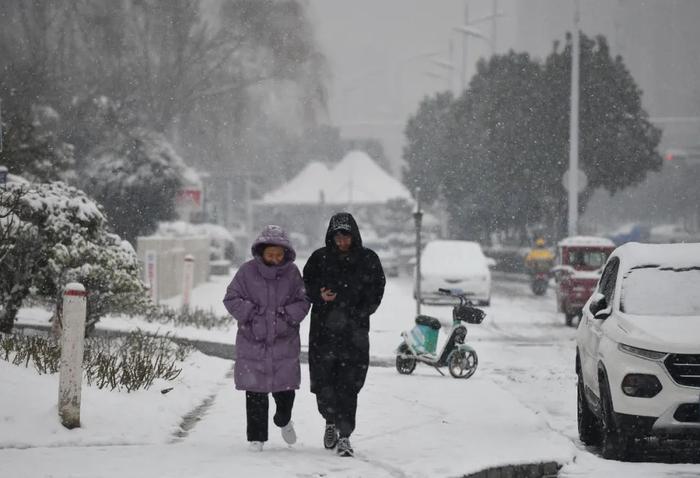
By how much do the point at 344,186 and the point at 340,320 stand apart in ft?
267

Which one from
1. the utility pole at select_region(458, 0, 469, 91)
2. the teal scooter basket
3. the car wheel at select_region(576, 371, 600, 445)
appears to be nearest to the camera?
the car wheel at select_region(576, 371, 600, 445)

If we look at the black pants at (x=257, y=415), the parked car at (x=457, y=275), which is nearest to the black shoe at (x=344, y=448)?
the black pants at (x=257, y=415)

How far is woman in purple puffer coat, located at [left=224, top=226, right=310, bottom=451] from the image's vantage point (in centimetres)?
816

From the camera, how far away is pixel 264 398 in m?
8.38

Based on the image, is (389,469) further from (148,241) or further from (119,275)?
(148,241)

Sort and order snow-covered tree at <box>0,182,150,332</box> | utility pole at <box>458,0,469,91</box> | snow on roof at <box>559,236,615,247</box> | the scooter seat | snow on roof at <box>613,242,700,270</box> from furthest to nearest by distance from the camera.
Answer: utility pole at <box>458,0,469,91</box>
snow on roof at <box>559,236,615,247</box>
the scooter seat
snow-covered tree at <box>0,182,150,332</box>
snow on roof at <box>613,242,700,270</box>

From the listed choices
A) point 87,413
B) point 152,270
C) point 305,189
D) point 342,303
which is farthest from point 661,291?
point 305,189

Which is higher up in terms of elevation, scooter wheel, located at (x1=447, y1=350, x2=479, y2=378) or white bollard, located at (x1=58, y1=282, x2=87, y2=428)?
white bollard, located at (x1=58, y1=282, x2=87, y2=428)

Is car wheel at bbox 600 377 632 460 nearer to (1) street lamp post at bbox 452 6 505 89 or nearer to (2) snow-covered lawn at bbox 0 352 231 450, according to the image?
→ (2) snow-covered lawn at bbox 0 352 231 450

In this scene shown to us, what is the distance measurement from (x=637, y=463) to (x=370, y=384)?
484cm

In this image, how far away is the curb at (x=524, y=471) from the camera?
8039mm

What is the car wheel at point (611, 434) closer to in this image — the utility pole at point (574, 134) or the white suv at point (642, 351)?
the white suv at point (642, 351)

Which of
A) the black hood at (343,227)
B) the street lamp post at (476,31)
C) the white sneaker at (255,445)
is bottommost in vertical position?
the white sneaker at (255,445)

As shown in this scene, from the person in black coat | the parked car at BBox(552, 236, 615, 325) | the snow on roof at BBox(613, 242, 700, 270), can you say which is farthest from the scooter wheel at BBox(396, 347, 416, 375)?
the parked car at BBox(552, 236, 615, 325)
